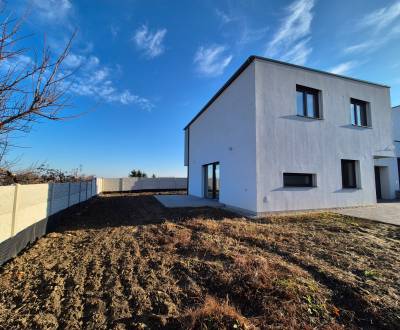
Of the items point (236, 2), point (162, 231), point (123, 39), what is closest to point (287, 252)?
point (162, 231)

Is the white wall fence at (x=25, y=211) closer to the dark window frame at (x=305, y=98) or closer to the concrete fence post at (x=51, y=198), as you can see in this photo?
the concrete fence post at (x=51, y=198)

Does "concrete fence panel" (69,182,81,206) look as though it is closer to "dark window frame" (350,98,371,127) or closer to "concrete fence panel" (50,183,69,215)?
"concrete fence panel" (50,183,69,215)

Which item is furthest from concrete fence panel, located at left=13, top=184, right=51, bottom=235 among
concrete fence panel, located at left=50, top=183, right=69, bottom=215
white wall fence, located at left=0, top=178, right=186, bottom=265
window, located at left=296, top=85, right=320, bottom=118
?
window, located at left=296, top=85, right=320, bottom=118

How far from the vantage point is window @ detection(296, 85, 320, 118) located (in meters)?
8.81

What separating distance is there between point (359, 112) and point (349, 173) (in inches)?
127

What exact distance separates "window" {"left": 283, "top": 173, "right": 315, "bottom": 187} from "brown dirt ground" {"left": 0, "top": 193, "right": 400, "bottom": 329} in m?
3.10

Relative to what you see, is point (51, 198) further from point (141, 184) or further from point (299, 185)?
point (141, 184)

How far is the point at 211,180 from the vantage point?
44.3ft

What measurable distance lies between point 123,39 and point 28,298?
21.7ft

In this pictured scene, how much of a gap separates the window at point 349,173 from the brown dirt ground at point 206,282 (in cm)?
468

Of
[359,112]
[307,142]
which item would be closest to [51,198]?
[307,142]

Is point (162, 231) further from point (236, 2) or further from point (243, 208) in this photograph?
point (236, 2)

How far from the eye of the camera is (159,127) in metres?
17.9

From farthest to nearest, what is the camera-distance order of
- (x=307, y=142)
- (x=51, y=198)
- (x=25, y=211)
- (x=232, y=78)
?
(x=232, y=78)
(x=307, y=142)
(x=51, y=198)
(x=25, y=211)
